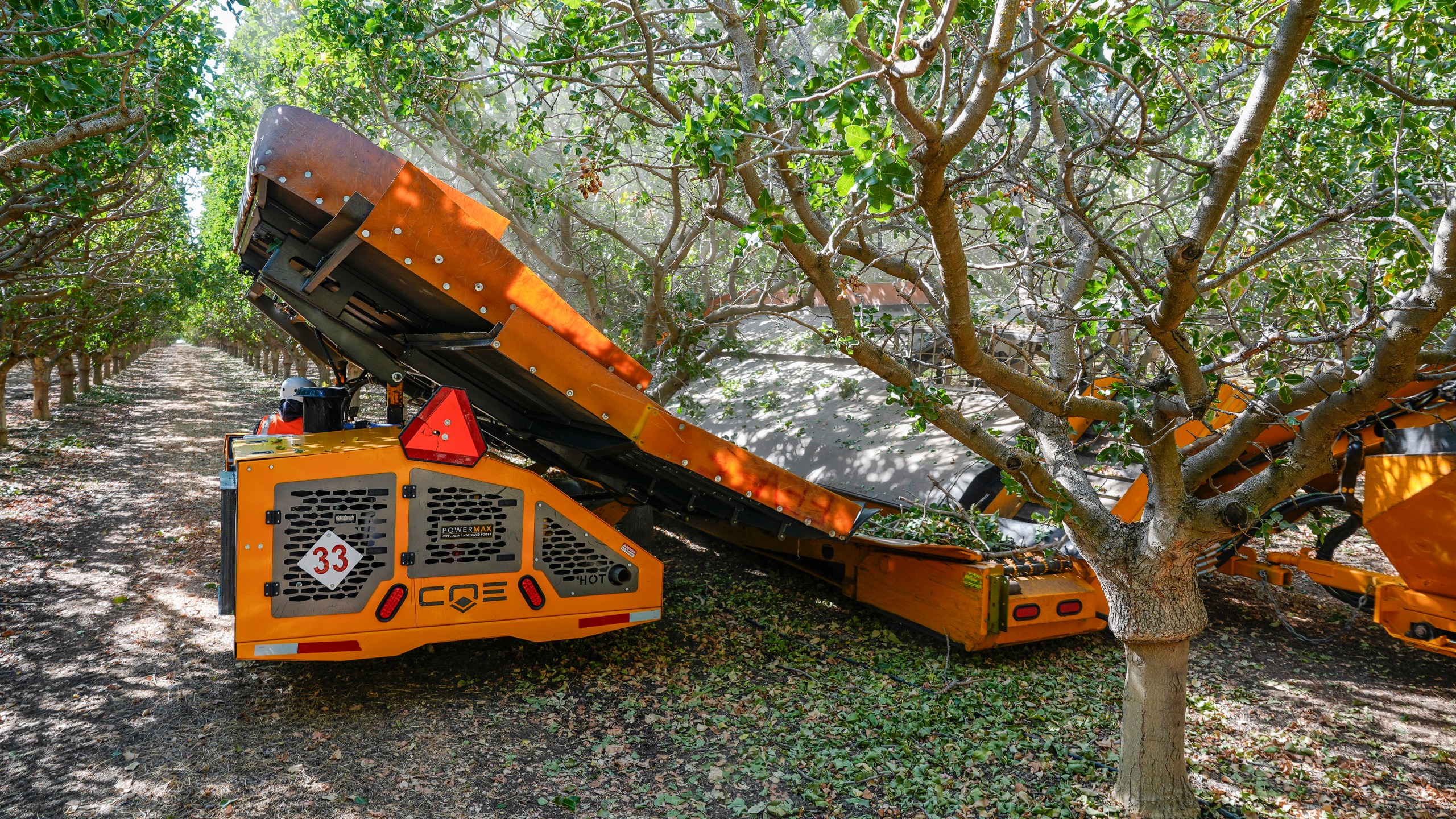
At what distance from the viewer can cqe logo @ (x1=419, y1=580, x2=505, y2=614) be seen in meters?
4.92

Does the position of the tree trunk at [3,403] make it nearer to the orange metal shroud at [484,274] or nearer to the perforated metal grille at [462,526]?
the orange metal shroud at [484,274]

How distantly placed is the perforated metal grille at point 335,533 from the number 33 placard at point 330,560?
0.06 ft

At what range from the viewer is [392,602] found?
15.9 ft

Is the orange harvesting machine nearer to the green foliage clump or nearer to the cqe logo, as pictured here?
the cqe logo

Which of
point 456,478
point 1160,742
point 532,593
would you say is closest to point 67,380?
point 456,478

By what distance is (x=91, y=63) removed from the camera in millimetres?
6160

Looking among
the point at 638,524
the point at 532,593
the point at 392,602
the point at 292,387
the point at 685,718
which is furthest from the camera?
the point at 292,387

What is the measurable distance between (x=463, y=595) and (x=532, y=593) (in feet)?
1.39

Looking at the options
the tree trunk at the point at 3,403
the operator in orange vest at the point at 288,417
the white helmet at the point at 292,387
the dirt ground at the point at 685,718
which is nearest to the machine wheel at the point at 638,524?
the dirt ground at the point at 685,718

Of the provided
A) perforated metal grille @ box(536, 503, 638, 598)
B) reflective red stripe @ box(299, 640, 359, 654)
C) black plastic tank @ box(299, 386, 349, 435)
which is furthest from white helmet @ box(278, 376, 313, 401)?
perforated metal grille @ box(536, 503, 638, 598)

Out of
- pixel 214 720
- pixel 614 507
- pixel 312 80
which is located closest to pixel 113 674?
pixel 214 720

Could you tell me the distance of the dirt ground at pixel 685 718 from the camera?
13.7 ft

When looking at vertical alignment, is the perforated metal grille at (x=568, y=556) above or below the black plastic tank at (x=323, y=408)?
below

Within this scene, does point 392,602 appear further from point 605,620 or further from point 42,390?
point 42,390
